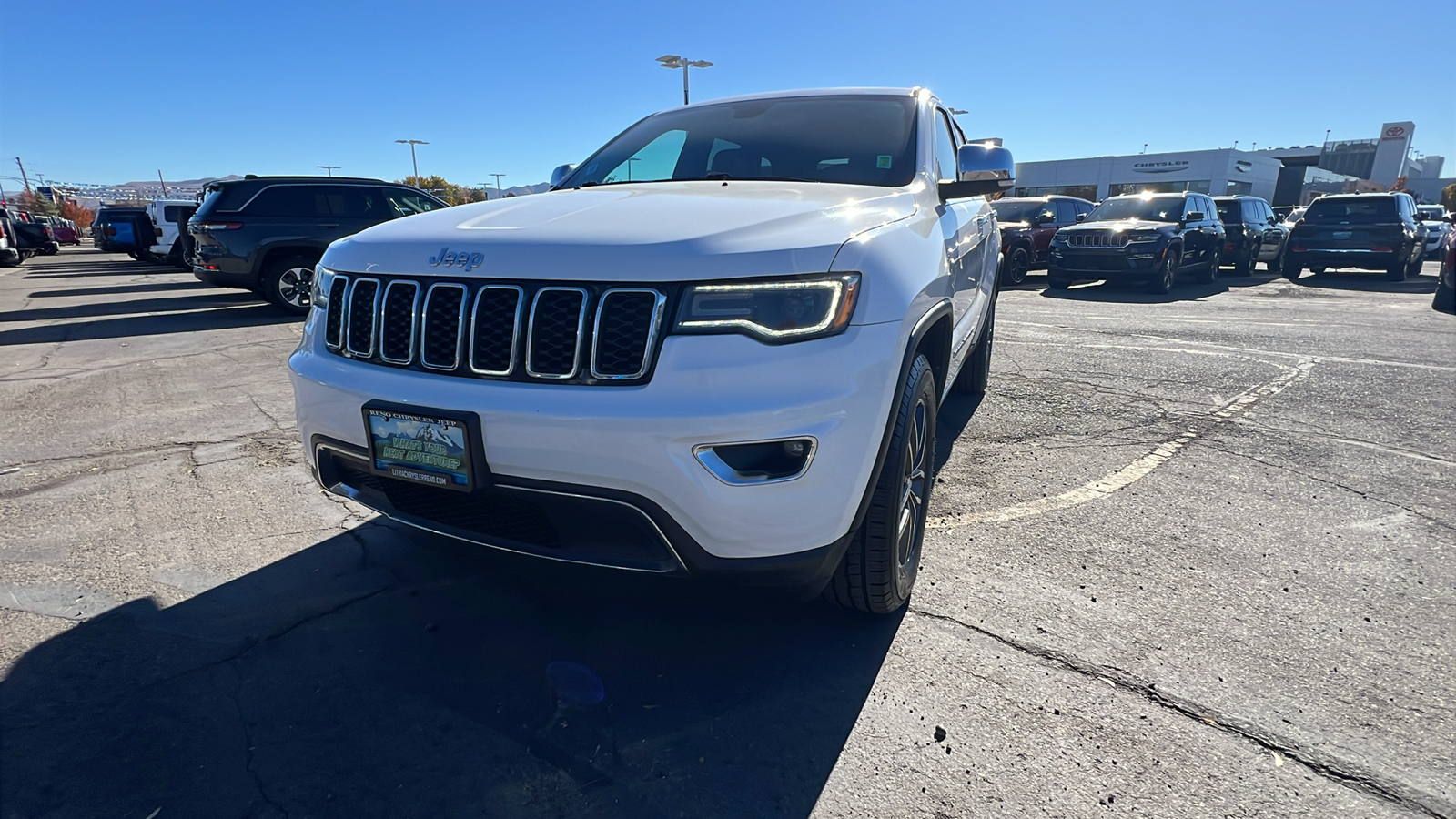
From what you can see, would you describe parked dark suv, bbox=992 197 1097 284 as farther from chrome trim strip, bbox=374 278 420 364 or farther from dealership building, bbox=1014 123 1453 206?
dealership building, bbox=1014 123 1453 206

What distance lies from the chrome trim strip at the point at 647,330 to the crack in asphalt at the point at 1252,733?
1.39 metres

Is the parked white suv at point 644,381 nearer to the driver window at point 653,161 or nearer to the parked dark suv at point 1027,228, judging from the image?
the driver window at point 653,161

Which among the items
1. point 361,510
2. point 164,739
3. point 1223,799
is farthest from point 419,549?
point 1223,799

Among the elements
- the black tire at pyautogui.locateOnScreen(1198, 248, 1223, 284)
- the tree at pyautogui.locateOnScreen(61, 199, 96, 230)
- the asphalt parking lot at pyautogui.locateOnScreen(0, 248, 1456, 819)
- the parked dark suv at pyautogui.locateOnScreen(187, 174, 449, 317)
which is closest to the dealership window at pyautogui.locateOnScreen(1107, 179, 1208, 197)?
the black tire at pyautogui.locateOnScreen(1198, 248, 1223, 284)

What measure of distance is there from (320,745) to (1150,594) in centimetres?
261

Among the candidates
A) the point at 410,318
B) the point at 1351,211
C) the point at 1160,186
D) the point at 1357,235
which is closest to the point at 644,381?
the point at 410,318

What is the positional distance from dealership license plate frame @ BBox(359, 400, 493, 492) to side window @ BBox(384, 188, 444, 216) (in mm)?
9650

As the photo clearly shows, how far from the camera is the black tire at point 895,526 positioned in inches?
86.3

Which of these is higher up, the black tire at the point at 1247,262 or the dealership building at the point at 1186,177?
the dealership building at the point at 1186,177

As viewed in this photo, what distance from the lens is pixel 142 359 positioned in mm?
7125

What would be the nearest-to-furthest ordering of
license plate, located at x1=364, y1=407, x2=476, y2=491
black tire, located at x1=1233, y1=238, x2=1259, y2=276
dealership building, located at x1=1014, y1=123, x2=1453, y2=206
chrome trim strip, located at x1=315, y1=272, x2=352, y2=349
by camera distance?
license plate, located at x1=364, y1=407, x2=476, y2=491 < chrome trim strip, located at x1=315, y1=272, x2=352, y2=349 < black tire, located at x1=1233, y1=238, x2=1259, y2=276 < dealership building, located at x1=1014, y1=123, x2=1453, y2=206

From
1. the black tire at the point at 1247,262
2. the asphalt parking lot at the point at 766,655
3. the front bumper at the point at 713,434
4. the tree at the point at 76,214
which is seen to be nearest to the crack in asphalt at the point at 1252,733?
the asphalt parking lot at the point at 766,655

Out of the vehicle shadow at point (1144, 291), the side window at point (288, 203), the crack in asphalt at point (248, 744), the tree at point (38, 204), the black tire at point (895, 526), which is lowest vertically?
the crack in asphalt at point (248, 744)

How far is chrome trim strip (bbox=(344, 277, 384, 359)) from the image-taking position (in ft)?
7.39
